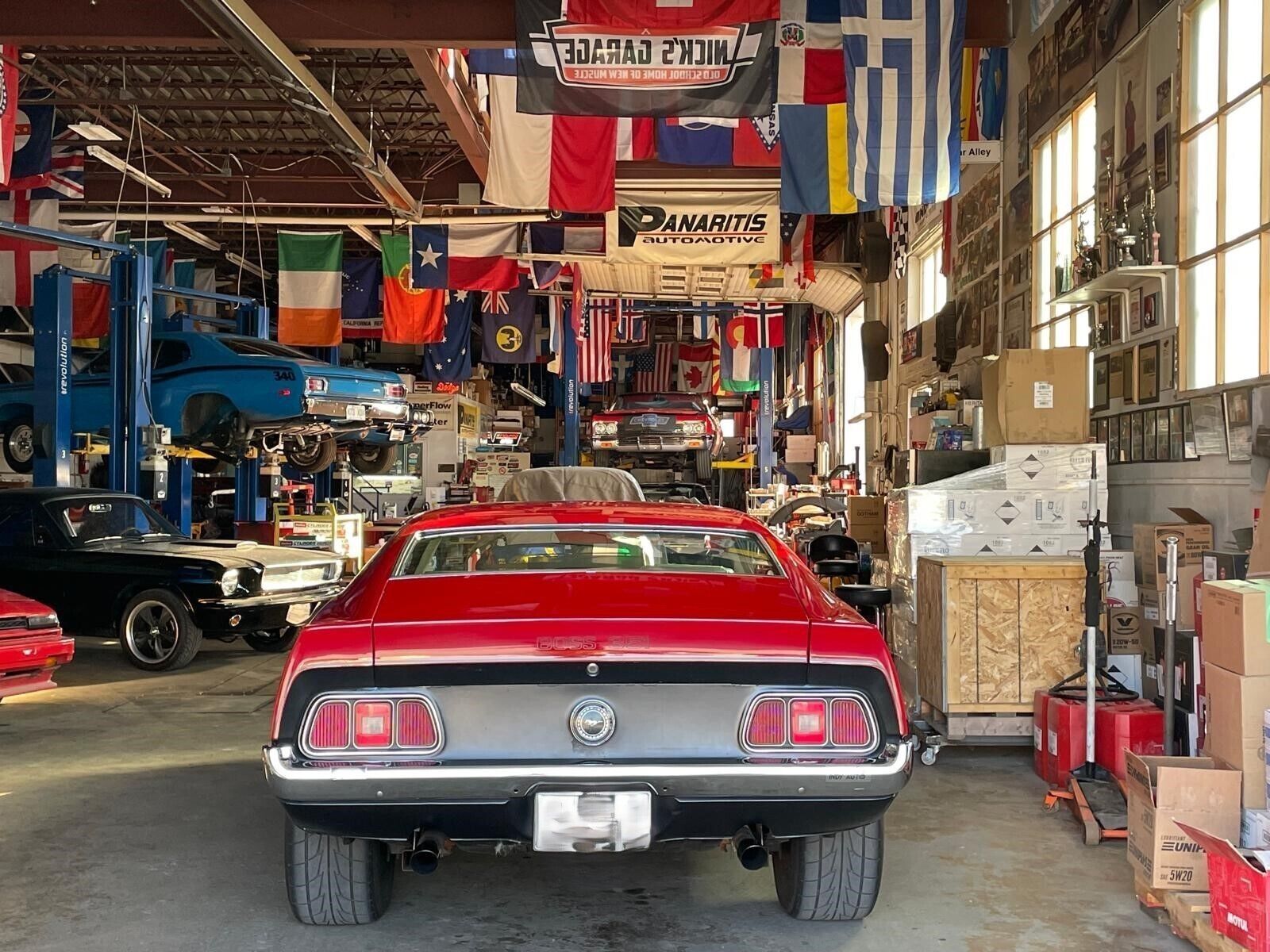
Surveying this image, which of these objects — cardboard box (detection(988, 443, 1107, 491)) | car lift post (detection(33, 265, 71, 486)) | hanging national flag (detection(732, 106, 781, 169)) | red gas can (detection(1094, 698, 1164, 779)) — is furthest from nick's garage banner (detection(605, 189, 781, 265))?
red gas can (detection(1094, 698, 1164, 779))

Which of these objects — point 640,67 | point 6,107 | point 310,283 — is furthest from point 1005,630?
point 310,283

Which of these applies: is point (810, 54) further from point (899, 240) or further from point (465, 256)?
point (465, 256)

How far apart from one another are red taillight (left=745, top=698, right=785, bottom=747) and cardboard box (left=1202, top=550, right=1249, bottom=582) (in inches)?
111

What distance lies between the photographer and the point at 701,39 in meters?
7.82

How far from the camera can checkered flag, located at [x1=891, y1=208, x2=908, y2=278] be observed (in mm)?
14281

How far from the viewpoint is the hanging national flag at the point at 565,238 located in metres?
15.9

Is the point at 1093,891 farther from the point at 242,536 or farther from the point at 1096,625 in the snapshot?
the point at 242,536

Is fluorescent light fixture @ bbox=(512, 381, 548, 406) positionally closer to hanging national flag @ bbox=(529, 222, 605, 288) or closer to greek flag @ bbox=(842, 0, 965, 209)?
hanging national flag @ bbox=(529, 222, 605, 288)

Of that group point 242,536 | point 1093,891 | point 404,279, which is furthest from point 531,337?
point 1093,891

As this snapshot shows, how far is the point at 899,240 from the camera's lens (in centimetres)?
1463

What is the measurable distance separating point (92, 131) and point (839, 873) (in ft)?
41.6

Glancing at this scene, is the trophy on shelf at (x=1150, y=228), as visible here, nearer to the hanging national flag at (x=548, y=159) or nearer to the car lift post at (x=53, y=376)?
the hanging national flag at (x=548, y=159)

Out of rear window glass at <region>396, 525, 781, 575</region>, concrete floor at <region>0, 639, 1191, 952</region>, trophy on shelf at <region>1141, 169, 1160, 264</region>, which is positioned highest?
trophy on shelf at <region>1141, 169, 1160, 264</region>

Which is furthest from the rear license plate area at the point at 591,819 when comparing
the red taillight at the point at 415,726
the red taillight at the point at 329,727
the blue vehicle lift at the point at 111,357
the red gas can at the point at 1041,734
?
the blue vehicle lift at the point at 111,357
